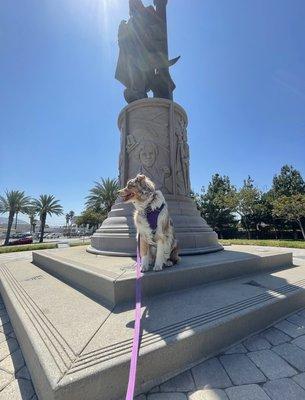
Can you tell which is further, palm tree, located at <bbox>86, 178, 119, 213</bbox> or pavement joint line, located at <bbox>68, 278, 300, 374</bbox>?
palm tree, located at <bbox>86, 178, 119, 213</bbox>

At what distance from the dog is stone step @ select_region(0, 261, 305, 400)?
0.59 metres

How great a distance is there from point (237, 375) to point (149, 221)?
2.02 meters

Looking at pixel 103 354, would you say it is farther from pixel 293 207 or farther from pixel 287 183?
pixel 287 183

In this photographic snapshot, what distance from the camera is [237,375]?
1.96m

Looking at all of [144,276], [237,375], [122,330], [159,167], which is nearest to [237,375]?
[237,375]

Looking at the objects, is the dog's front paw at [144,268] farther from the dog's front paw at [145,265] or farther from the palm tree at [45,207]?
the palm tree at [45,207]

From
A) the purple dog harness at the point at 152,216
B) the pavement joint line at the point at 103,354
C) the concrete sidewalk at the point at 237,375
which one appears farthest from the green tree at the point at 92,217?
the pavement joint line at the point at 103,354

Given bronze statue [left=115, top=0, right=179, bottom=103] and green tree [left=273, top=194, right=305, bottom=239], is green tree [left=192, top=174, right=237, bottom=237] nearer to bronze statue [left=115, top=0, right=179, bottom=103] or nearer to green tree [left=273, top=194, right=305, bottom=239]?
green tree [left=273, top=194, right=305, bottom=239]

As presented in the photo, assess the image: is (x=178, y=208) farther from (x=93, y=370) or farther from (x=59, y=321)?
(x=93, y=370)

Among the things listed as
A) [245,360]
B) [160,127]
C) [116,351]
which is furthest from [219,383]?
[160,127]

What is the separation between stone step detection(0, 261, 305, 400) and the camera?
1.64m

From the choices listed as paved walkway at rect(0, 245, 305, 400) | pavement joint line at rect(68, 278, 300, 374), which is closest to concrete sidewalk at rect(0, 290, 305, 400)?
paved walkway at rect(0, 245, 305, 400)

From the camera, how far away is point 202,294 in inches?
127

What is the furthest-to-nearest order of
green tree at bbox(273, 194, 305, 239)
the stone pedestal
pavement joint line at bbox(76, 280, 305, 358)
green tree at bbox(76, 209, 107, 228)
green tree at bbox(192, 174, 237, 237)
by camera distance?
green tree at bbox(76, 209, 107, 228) < green tree at bbox(192, 174, 237, 237) < green tree at bbox(273, 194, 305, 239) < the stone pedestal < pavement joint line at bbox(76, 280, 305, 358)
